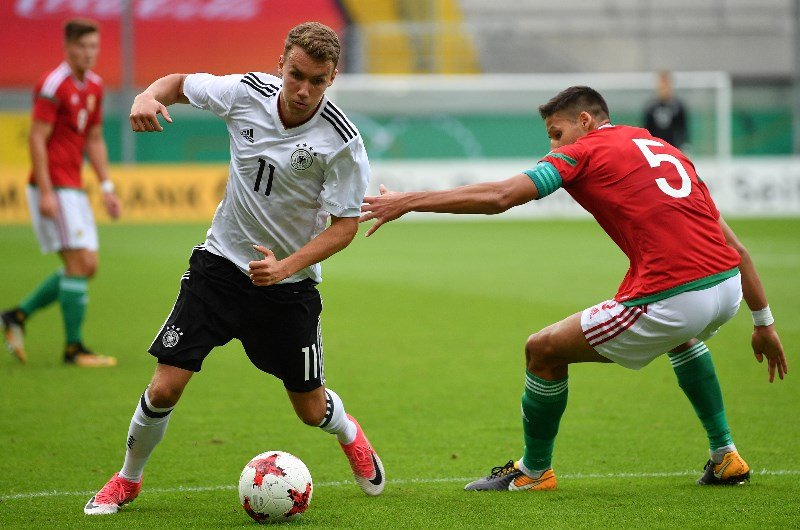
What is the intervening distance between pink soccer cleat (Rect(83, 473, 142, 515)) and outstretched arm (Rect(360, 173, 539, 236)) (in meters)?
1.59

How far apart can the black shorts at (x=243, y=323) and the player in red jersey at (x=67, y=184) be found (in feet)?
13.3

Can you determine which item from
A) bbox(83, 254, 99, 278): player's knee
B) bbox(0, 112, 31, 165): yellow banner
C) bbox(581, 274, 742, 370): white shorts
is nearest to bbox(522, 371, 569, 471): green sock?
bbox(581, 274, 742, 370): white shorts

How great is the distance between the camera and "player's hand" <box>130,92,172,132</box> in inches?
189

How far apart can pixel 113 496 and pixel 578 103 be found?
8.67 ft

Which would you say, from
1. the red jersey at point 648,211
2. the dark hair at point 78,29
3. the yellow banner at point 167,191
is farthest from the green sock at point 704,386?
the yellow banner at point 167,191

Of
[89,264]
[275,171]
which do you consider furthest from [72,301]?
[275,171]

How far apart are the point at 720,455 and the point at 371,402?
9.22 feet

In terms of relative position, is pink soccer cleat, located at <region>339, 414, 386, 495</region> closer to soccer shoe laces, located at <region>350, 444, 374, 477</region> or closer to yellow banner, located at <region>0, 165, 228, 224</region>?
soccer shoe laces, located at <region>350, 444, 374, 477</region>

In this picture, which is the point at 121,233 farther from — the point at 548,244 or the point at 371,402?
the point at 371,402

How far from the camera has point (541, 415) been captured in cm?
552

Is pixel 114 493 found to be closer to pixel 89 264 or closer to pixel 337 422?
pixel 337 422

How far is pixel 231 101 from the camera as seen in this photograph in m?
5.21

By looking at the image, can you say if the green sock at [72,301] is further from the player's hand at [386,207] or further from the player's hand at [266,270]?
the player's hand at [386,207]

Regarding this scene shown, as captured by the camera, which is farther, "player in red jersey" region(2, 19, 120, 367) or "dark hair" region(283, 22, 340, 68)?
"player in red jersey" region(2, 19, 120, 367)
